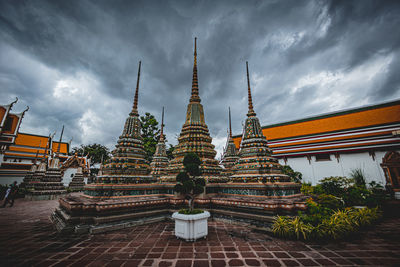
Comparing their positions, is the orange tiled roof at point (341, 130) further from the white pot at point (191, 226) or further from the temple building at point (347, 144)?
the white pot at point (191, 226)

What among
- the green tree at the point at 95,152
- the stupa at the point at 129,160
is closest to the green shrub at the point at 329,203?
the stupa at the point at 129,160

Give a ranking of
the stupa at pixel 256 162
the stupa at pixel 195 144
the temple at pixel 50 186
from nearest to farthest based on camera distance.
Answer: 1. the stupa at pixel 256 162
2. the stupa at pixel 195 144
3. the temple at pixel 50 186

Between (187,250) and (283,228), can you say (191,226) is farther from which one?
(283,228)

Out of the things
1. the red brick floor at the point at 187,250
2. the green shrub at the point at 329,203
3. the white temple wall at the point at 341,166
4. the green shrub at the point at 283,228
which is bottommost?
the red brick floor at the point at 187,250

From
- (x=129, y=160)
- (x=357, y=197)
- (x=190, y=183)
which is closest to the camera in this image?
(x=190, y=183)

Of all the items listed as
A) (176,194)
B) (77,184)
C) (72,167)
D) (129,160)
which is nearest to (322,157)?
(176,194)

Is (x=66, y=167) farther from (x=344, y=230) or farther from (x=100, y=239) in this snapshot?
(x=344, y=230)

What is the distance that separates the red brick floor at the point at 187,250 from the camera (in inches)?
134

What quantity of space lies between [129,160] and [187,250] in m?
4.96

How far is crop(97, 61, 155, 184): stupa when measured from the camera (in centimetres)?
726

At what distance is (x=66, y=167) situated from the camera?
29.3 meters

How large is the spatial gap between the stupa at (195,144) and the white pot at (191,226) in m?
3.12

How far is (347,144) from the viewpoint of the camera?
48.5 ft

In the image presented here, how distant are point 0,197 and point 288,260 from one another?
24481 mm
